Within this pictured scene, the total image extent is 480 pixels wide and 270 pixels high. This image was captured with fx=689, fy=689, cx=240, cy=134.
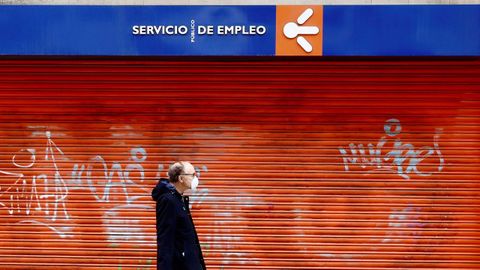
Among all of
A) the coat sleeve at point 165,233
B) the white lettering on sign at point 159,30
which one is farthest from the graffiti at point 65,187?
the coat sleeve at point 165,233

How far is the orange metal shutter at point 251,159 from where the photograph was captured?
314 inches

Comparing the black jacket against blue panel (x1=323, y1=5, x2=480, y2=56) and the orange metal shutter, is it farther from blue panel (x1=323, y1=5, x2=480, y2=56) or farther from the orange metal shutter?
blue panel (x1=323, y1=5, x2=480, y2=56)

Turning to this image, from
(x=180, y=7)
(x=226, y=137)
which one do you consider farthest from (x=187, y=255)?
(x=180, y=7)

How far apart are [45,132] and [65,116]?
12.3 inches

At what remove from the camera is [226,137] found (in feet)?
26.6

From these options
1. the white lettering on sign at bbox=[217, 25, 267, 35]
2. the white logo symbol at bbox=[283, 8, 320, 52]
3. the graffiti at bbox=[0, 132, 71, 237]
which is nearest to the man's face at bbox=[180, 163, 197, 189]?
the white lettering on sign at bbox=[217, 25, 267, 35]

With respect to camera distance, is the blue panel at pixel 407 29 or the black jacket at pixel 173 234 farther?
the blue panel at pixel 407 29

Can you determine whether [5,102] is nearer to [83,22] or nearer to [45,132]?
[45,132]

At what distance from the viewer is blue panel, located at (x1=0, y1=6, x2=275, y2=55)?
7.76 metres

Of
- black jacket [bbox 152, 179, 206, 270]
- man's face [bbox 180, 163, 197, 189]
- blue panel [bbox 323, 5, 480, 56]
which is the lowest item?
black jacket [bbox 152, 179, 206, 270]

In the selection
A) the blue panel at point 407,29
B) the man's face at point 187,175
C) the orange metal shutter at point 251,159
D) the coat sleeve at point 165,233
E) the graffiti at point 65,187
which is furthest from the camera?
the graffiti at point 65,187

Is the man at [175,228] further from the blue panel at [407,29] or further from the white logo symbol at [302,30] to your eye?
the blue panel at [407,29]

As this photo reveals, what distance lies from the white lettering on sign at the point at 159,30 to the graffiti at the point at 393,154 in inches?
90.0

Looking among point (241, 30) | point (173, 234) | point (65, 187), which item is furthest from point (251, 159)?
point (173, 234)
